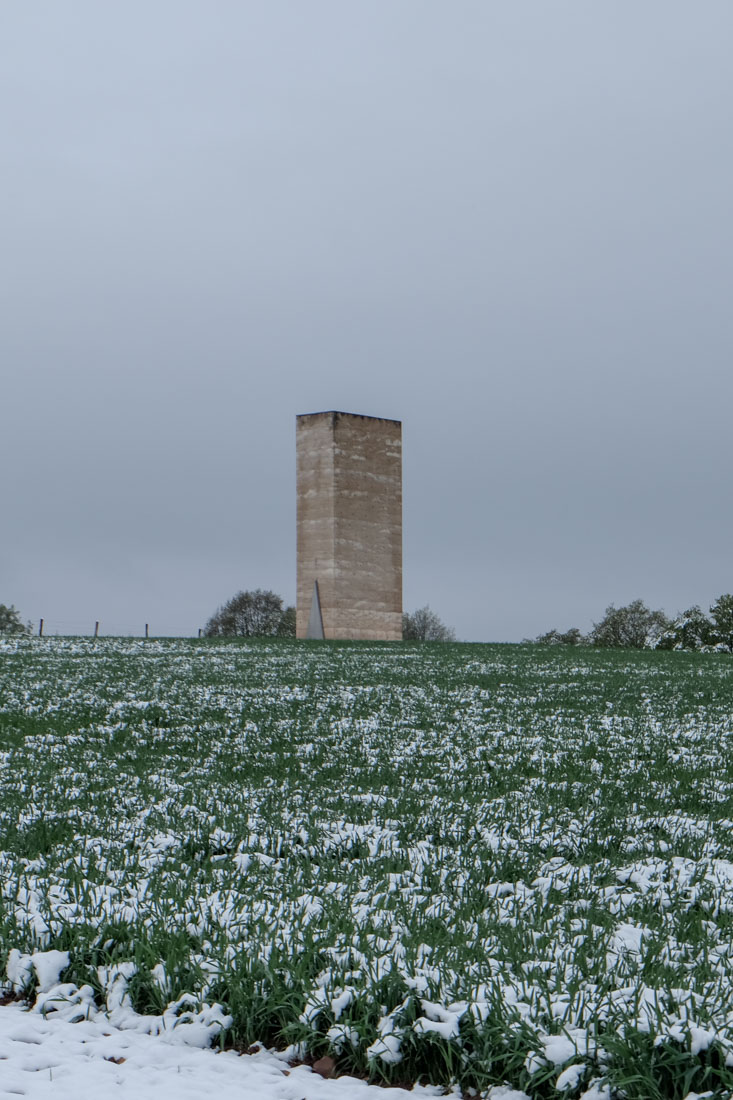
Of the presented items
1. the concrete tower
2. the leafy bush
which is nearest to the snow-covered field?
the concrete tower

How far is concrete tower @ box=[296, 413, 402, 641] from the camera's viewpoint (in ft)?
132

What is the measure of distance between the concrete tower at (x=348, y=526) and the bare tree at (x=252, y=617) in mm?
32049

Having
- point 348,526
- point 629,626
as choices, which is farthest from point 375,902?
point 629,626

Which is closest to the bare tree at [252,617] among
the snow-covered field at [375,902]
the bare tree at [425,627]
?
the bare tree at [425,627]

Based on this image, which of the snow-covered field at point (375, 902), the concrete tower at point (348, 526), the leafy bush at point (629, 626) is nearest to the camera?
the snow-covered field at point (375, 902)

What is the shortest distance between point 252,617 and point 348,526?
116 feet

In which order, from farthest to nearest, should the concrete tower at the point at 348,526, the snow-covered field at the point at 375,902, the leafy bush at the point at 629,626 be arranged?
the leafy bush at the point at 629,626 < the concrete tower at the point at 348,526 < the snow-covered field at the point at 375,902

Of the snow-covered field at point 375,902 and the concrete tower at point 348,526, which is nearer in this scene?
the snow-covered field at point 375,902

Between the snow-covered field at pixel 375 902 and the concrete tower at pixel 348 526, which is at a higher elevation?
the concrete tower at pixel 348 526

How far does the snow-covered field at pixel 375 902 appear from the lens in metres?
3.70

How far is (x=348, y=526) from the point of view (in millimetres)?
40594

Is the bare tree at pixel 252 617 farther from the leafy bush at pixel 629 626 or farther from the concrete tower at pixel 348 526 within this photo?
the concrete tower at pixel 348 526

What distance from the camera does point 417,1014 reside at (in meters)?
3.87

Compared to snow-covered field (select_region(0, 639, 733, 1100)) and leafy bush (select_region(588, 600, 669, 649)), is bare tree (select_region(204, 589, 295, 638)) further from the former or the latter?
snow-covered field (select_region(0, 639, 733, 1100))
